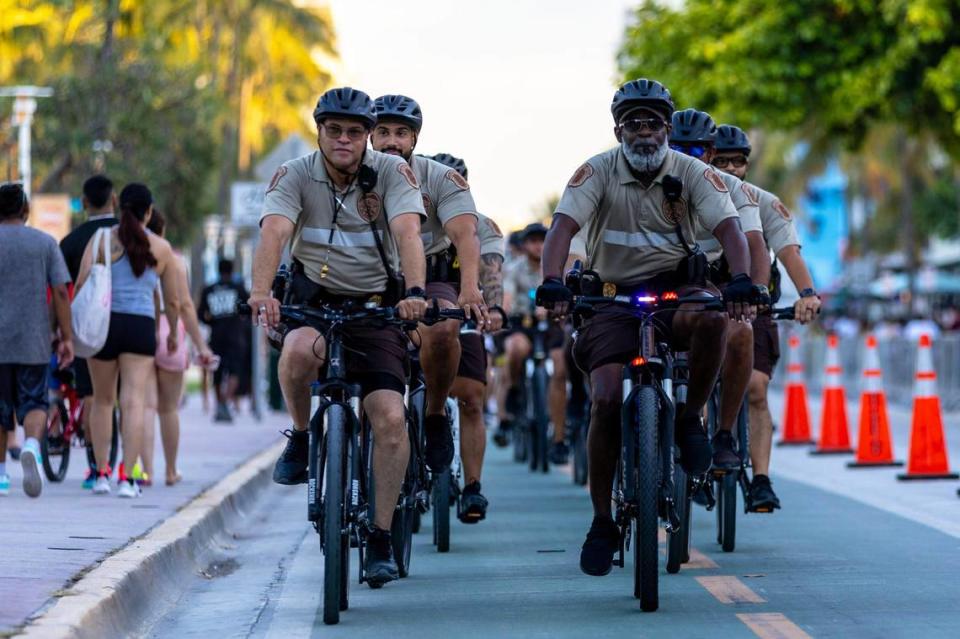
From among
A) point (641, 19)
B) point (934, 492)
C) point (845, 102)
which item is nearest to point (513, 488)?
point (934, 492)

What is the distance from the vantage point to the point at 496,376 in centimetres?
2084

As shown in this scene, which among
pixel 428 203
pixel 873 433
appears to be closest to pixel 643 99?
pixel 428 203

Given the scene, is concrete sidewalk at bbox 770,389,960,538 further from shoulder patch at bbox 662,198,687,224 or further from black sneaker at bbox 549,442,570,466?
shoulder patch at bbox 662,198,687,224

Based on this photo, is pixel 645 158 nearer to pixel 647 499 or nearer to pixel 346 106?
pixel 346 106

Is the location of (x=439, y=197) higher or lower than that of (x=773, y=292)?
Result: higher

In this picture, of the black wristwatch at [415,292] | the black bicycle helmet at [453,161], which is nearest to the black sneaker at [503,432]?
the black bicycle helmet at [453,161]

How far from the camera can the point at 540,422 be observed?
16.4 metres

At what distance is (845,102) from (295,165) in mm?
21655

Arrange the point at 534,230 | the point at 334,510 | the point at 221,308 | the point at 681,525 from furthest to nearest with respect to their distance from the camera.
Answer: the point at 221,308 < the point at 534,230 < the point at 681,525 < the point at 334,510

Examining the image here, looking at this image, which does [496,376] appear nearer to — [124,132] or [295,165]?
[295,165]

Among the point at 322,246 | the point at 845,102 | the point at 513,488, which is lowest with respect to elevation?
the point at 513,488

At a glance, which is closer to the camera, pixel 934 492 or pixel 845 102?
pixel 934 492

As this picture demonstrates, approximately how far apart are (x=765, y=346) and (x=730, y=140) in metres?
1.17

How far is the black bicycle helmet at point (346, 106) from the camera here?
8195mm
